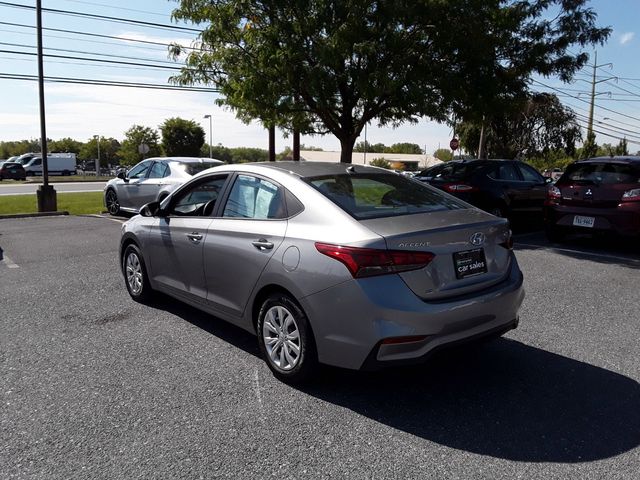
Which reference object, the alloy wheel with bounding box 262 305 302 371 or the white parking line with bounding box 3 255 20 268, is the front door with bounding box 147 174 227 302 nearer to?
the alloy wheel with bounding box 262 305 302 371

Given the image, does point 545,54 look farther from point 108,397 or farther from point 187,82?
point 108,397

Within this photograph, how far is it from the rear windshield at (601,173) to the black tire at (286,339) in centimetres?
695

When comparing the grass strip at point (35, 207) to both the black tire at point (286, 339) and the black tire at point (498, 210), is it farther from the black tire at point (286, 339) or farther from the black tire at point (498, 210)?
the black tire at point (286, 339)

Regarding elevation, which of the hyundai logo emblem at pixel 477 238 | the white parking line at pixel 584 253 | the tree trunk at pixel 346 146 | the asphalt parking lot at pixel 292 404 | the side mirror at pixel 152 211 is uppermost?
the tree trunk at pixel 346 146

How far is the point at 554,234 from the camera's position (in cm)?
973

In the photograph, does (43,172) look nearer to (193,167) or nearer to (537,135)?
(193,167)

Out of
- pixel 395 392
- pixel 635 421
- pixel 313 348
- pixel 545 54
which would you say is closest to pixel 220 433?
pixel 313 348

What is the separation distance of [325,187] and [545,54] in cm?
1139

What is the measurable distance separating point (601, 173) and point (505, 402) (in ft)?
21.6

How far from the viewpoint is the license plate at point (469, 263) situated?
140 inches

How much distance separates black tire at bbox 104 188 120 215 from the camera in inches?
548

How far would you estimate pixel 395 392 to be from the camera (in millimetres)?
3748

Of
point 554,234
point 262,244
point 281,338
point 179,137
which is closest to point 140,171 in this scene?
point 554,234

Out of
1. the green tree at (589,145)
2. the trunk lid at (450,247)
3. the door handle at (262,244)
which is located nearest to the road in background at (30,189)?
the door handle at (262,244)
